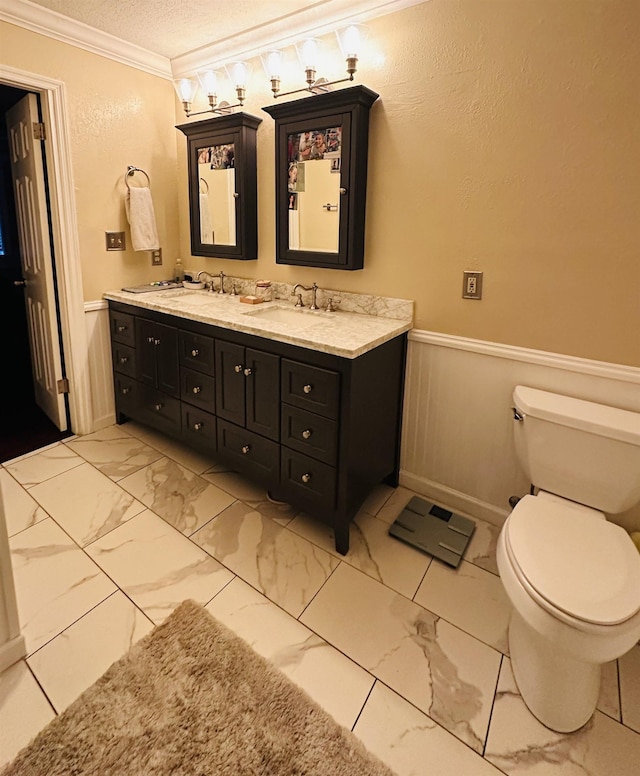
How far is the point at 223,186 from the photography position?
2.69 m

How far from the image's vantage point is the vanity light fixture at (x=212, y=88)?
2436 millimetres

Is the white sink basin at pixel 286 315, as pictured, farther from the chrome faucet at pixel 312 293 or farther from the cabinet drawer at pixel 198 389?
the cabinet drawer at pixel 198 389

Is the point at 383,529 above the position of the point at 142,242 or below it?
below

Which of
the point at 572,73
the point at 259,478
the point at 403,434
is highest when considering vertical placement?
the point at 572,73

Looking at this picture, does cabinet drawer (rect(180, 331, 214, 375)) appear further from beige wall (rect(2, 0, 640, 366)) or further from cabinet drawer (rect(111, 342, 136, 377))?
beige wall (rect(2, 0, 640, 366))

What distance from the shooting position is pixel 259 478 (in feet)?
7.23

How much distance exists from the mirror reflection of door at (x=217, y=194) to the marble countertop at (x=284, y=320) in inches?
14.9

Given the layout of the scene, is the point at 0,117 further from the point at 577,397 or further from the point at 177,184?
the point at 577,397

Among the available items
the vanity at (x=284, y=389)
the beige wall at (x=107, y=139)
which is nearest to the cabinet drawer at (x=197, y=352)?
the vanity at (x=284, y=389)

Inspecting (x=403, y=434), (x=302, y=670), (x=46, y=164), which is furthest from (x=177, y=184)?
(x=302, y=670)

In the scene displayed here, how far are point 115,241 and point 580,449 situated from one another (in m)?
2.76

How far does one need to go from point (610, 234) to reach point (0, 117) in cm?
447

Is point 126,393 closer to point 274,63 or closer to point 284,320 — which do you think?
point 284,320

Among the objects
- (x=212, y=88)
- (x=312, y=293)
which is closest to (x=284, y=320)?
(x=312, y=293)
